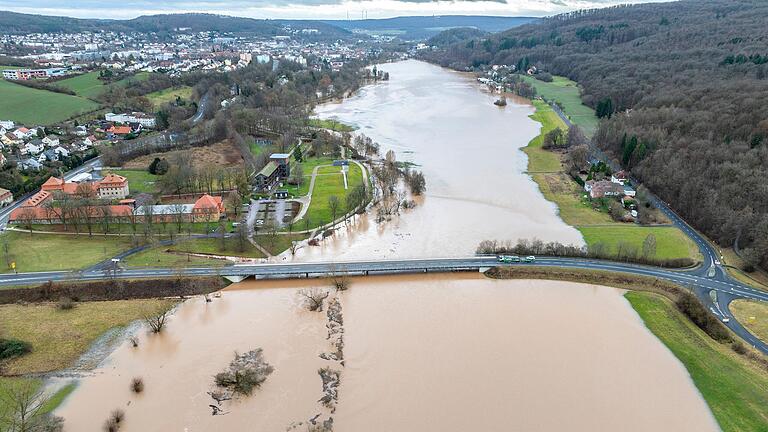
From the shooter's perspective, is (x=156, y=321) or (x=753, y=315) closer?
(x=156, y=321)

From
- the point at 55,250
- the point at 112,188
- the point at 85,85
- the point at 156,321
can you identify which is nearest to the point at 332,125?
the point at 112,188

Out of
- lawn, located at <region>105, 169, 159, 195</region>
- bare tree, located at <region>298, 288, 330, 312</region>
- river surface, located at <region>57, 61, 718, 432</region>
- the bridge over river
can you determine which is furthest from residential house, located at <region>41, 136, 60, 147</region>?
bare tree, located at <region>298, 288, 330, 312</region>

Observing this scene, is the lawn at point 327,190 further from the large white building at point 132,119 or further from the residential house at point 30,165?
the large white building at point 132,119

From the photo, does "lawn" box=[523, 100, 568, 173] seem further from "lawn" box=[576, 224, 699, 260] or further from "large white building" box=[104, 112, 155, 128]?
"large white building" box=[104, 112, 155, 128]

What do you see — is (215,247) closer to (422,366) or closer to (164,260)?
(164,260)

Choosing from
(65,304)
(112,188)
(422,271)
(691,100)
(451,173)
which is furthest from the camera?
(691,100)

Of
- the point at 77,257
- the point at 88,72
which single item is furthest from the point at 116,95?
the point at 77,257
